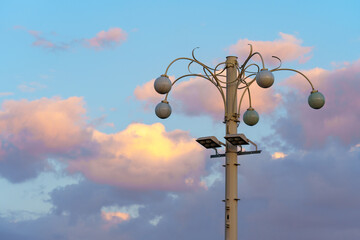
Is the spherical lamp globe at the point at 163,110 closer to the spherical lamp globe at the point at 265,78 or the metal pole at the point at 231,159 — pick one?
the metal pole at the point at 231,159

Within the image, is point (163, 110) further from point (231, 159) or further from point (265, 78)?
point (265, 78)

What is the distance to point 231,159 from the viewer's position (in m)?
22.8

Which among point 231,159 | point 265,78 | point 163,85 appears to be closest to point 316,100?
point 265,78

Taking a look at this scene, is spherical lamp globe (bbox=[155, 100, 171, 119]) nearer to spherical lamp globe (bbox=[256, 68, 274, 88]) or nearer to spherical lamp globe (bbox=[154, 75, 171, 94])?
spherical lamp globe (bbox=[154, 75, 171, 94])

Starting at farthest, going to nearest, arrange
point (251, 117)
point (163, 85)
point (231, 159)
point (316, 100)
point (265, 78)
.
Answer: point (251, 117) < point (316, 100) < point (163, 85) < point (231, 159) < point (265, 78)

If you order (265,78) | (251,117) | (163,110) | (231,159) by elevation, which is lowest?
(231,159)

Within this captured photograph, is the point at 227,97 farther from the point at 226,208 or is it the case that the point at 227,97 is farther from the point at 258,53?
the point at 226,208

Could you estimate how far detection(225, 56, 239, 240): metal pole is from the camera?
73.1ft

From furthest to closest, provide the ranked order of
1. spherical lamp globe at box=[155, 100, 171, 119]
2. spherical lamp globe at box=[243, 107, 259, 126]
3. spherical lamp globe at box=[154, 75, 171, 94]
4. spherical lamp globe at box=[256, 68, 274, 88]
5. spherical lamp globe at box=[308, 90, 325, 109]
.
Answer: spherical lamp globe at box=[243, 107, 259, 126] → spherical lamp globe at box=[155, 100, 171, 119] → spherical lamp globe at box=[308, 90, 325, 109] → spherical lamp globe at box=[154, 75, 171, 94] → spherical lamp globe at box=[256, 68, 274, 88]

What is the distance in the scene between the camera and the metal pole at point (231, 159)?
22281mm

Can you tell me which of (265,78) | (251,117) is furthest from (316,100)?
(251,117)

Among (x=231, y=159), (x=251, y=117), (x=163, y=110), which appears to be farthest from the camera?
(x=251, y=117)

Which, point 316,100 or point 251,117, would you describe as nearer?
point 316,100

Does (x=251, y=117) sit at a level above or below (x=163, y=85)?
Answer: above
